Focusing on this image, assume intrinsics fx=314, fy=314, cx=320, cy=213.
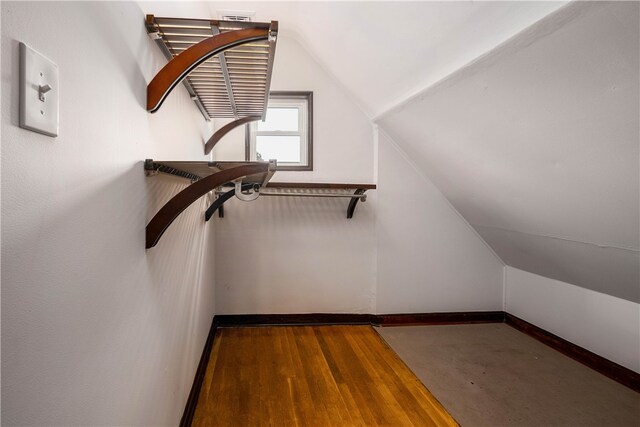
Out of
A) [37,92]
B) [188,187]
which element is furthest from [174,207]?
[37,92]

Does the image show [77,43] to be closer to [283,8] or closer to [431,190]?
[283,8]

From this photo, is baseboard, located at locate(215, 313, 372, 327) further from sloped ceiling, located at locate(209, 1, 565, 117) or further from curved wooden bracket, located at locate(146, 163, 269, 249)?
curved wooden bracket, located at locate(146, 163, 269, 249)

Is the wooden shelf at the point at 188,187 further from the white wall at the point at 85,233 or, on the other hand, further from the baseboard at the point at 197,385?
the baseboard at the point at 197,385

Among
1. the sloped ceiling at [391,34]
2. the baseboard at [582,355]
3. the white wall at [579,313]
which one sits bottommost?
the baseboard at [582,355]

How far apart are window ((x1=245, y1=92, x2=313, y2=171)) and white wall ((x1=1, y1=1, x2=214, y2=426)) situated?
1.56m

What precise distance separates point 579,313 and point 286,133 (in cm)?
264

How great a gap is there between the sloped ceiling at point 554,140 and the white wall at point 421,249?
0.83ft

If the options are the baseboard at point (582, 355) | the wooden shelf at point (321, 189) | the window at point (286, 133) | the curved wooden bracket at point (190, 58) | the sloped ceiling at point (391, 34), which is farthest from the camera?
the window at point (286, 133)

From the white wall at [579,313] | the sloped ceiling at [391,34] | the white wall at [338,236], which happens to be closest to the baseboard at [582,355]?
the white wall at [579,313]

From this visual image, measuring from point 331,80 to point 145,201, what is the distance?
85.9 inches

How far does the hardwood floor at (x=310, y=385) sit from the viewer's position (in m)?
1.60

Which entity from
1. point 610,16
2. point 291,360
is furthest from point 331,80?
point 291,360

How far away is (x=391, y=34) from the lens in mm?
1683

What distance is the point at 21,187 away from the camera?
17.5 inches
